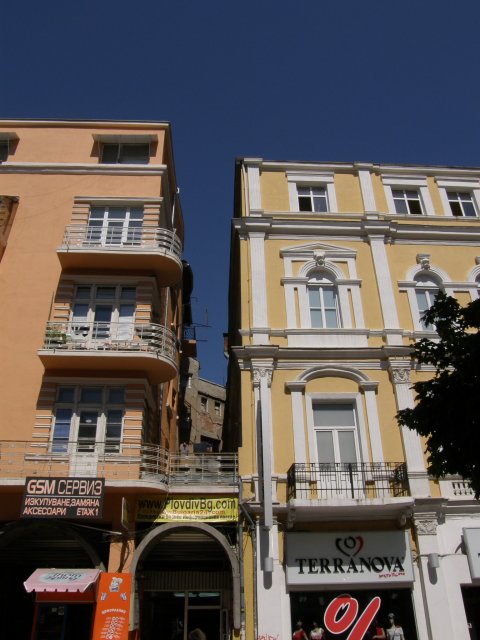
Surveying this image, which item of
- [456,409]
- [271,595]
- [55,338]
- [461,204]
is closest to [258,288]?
[55,338]

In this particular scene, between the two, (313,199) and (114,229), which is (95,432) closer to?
(114,229)

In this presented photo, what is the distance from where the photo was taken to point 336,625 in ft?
48.1

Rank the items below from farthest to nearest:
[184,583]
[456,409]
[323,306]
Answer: [323,306] < [184,583] < [456,409]

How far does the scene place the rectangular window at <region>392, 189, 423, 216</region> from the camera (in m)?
21.8

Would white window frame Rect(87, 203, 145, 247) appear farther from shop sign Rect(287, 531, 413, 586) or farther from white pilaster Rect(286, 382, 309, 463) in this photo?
shop sign Rect(287, 531, 413, 586)

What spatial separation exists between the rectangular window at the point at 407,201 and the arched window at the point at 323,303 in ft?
16.0

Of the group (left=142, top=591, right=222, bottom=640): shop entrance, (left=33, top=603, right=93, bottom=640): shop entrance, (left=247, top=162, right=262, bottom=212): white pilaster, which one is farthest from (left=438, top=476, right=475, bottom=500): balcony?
(left=247, top=162, right=262, bottom=212): white pilaster

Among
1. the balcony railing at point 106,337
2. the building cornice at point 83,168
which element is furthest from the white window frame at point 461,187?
the balcony railing at point 106,337

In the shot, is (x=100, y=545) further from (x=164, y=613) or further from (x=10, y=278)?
(x=10, y=278)

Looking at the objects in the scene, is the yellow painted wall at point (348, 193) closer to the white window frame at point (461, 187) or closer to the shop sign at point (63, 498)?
the white window frame at point (461, 187)

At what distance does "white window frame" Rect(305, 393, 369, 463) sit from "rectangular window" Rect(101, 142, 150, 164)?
38.2ft

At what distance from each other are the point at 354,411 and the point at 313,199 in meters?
9.00

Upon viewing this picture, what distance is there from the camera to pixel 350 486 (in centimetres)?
1588

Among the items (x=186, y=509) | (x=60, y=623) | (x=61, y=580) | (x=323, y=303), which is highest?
(x=323, y=303)
